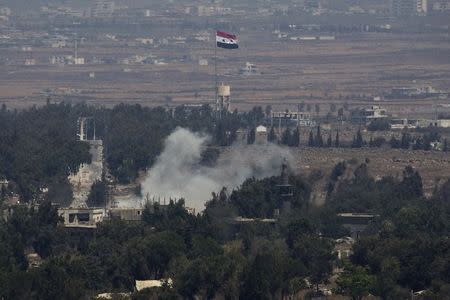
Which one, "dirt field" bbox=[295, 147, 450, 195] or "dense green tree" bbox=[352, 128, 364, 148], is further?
"dense green tree" bbox=[352, 128, 364, 148]

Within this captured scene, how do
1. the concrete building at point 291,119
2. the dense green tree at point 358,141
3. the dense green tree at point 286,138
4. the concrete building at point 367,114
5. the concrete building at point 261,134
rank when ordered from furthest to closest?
the concrete building at point 367,114, the concrete building at point 291,119, the dense green tree at point 358,141, the concrete building at point 261,134, the dense green tree at point 286,138

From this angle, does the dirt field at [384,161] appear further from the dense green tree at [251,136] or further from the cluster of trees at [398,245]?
the cluster of trees at [398,245]

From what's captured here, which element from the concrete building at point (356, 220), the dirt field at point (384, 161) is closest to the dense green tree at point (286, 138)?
the dirt field at point (384, 161)

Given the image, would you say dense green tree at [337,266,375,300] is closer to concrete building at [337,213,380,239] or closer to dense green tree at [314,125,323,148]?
concrete building at [337,213,380,239]

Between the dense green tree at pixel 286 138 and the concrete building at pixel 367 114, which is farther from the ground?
the dense green tree at pixel 286 138

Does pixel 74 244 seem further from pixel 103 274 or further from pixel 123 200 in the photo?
pixel 123 200

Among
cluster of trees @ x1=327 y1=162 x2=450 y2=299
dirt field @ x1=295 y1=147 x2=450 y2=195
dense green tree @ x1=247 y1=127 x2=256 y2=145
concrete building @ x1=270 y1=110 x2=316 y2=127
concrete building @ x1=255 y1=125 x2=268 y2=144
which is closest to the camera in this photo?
cluster of trees @ x1=327 y1=162 x2=450 y2=299

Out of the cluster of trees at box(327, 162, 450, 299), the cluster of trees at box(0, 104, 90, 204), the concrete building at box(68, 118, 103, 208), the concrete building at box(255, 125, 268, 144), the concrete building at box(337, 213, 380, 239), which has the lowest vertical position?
the concrete building at box(255, 125, 268, 144)

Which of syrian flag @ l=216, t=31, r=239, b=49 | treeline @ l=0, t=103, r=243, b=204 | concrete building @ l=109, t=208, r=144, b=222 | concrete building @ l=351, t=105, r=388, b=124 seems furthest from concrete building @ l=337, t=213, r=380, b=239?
concrete building @ l=351, t=105, r=388, b=124

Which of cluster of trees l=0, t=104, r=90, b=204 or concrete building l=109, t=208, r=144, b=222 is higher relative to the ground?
concrete building l=109, t=208, r=144, b=222

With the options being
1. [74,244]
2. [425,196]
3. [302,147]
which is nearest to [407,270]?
[74,244]
